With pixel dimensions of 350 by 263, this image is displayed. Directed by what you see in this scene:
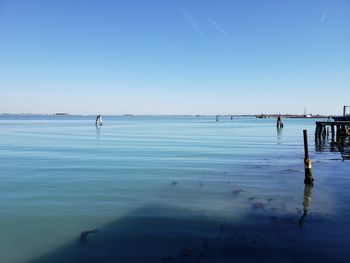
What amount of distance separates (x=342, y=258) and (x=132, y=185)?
10.3 meters

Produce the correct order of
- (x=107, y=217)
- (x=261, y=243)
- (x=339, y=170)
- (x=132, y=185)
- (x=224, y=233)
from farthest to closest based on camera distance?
(x=339, y=170)
(x=132, y=185)
(x=107, y=217)
(x=224, y=233)
(x=261, y=243)

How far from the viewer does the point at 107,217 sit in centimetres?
1234

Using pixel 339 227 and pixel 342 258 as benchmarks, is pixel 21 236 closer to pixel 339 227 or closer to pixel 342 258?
pixel 342 258

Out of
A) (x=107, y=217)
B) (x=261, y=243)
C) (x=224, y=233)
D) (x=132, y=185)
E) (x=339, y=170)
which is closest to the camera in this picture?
(x=261, y=243)

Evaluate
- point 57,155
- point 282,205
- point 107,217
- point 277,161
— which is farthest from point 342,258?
point 57,155

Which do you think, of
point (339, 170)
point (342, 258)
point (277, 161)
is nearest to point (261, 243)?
point (342, 258)

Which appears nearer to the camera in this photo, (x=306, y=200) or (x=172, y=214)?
(x=172, y=214)

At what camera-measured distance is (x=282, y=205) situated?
1398 centimetres

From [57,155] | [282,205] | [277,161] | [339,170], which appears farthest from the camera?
[57,155]

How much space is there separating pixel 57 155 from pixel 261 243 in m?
22.5

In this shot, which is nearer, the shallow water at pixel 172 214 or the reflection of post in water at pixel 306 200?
the shallow water at pixel 172 214

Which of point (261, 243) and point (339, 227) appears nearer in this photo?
point (261, 243)

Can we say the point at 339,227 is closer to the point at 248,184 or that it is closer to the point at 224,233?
the point at 224,233

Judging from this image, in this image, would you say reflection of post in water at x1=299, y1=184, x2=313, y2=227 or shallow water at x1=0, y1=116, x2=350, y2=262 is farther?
reflection of post in water at x1=299, y1=184, x2=313, y2=227
